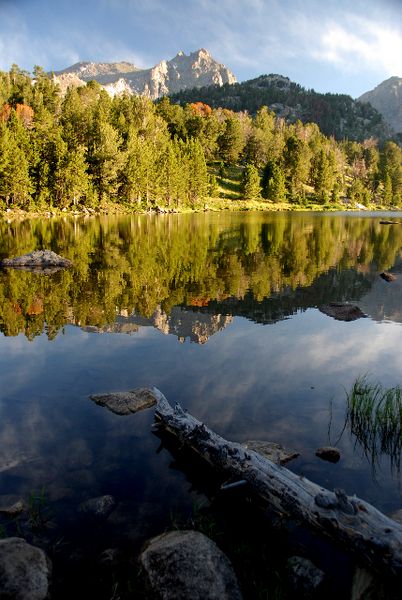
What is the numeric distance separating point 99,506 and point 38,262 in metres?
31.5

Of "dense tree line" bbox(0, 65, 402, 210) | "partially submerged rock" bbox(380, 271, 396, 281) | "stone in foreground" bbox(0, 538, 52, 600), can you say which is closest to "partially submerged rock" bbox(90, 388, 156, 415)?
"stone in foreground" bbox(0, 538, 52, 600)

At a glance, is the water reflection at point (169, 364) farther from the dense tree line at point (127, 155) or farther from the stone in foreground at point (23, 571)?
the dense tree line at point (127, 155)

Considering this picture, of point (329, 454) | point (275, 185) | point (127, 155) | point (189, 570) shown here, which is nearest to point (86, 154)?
point (127, 155)

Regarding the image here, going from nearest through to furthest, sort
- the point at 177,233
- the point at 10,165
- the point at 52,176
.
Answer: the point at 177,233, the point at 10,165, the point at 52,176

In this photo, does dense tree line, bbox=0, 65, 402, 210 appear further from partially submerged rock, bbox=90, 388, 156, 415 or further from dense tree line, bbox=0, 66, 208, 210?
partially submerged rock, bbox=90, 388, 156, 415

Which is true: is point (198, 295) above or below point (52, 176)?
below

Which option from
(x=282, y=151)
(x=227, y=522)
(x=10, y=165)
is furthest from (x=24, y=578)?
(x=282, y=151)

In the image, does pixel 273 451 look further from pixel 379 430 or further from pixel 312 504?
pixel 379 430

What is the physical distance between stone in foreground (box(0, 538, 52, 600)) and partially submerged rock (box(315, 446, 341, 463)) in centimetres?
669

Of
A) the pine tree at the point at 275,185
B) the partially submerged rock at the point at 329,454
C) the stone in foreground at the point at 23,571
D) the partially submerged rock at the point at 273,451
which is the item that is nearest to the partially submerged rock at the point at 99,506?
the stone in foreground at the point at 23,571

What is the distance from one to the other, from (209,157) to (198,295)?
546 ft

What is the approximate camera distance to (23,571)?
22.1 feet

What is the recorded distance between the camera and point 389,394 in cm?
1195

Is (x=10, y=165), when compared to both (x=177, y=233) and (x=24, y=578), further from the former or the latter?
(x=24, y=578)
